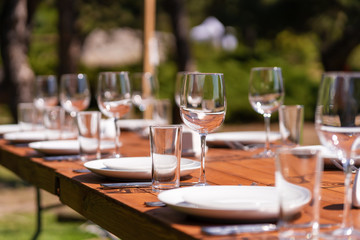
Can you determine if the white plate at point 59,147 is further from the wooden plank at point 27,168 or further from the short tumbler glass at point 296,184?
the short tumbler glass at point 296,184

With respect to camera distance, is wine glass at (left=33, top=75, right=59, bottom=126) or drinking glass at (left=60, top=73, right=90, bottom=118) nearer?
drinking glass at (left=60, top=73, right=90, bottom=118)

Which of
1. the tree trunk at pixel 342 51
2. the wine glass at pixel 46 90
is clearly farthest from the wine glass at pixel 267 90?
the tree trunk at pixel 342 51

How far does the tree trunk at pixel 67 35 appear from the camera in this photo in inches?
256

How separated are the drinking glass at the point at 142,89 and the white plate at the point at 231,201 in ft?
4.83

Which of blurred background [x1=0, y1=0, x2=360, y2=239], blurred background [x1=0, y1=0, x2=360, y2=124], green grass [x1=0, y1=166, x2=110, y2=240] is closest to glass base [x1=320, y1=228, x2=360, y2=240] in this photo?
green grass [x1=0, y1=166, x2=110, y2=240]

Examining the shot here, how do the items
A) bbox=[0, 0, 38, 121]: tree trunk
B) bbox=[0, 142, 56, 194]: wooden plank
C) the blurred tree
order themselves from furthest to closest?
the blurred tree
bbox=[0, 0, 38, 121]: tree trunk
bbox=[0, 142, 56, 194]: wooden plank

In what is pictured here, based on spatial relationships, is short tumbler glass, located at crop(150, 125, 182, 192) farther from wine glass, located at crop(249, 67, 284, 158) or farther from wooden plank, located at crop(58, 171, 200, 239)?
wine glass, located at crop(249, 67, 284, 158)

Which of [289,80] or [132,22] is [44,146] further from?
[289,80]

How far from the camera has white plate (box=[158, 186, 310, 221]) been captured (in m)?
1.03

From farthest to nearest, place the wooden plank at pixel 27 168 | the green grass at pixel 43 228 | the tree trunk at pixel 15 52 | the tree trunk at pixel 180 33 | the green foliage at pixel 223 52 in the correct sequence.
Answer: the green foliage at pixel 223 52 < the tree trunk at pixel 180 33 < the tree trunk at pixel 15 52 < the green grass at pixel 43 228 < the wooden plank at pixel 27 168

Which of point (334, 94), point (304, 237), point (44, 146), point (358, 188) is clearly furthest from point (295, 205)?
point (44, 146)

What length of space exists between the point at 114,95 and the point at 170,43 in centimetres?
1102

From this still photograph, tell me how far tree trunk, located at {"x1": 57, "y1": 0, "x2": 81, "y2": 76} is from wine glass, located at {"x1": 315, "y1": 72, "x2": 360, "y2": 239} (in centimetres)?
578

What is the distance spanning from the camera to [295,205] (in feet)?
3.01
